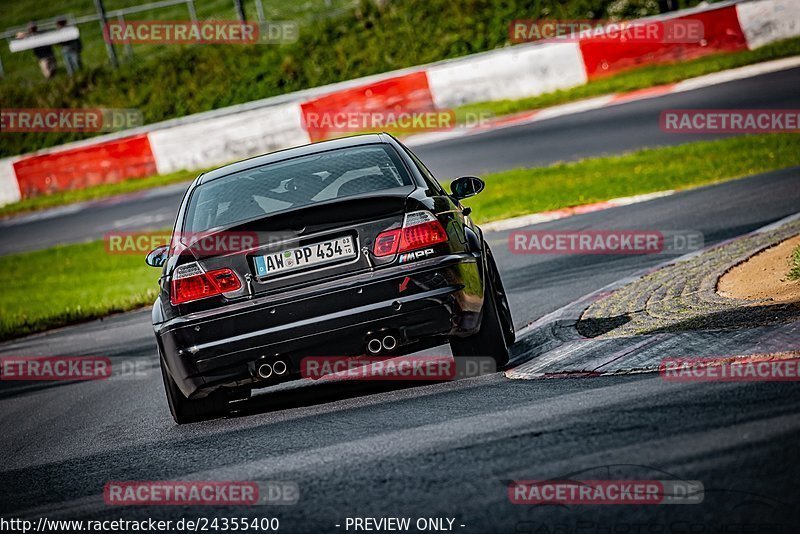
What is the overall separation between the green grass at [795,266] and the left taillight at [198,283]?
3.34 metres

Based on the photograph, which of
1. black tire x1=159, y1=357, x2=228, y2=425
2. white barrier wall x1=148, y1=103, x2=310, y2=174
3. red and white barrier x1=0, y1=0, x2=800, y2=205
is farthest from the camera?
white barrier wall x1=148, y1=103, x2=310, y2=174

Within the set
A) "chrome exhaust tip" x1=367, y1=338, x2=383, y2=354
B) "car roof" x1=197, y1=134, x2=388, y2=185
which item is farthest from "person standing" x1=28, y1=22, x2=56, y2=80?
"chrome exhaust tip" x1=367, y1=338, x2=383, y2=354

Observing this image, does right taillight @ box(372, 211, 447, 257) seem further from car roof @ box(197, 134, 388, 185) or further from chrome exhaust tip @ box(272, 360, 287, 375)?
car roof @ box(197, 134, 388, 185)

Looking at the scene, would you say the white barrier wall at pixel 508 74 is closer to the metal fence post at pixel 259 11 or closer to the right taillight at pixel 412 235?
the metal fence post at pixel 259 11

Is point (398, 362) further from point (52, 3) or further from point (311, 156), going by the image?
point (52, 3)

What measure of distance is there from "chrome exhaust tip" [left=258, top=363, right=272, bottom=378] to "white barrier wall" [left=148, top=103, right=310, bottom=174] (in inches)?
680

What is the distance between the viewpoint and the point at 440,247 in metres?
6.64

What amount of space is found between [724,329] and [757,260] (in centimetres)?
209

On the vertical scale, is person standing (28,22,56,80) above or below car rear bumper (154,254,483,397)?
above

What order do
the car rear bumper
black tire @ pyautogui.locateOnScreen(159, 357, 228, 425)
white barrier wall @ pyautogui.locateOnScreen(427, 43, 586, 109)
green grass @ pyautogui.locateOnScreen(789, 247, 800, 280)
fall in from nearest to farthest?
the car rear bumper → black tire @ pyautogui.locateOnScreen(159, 357, 228, 425) → green grass @ pyautogui.locateOnScreen(789, 247, 800, 280) → white barrier wall @ pyautogui.locateOnScreen(427, 43, 586, 109)

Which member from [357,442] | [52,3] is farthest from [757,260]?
[52,3]

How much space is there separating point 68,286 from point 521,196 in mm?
6382

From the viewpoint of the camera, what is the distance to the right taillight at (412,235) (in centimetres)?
658

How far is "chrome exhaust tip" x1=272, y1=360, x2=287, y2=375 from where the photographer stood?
657cm
